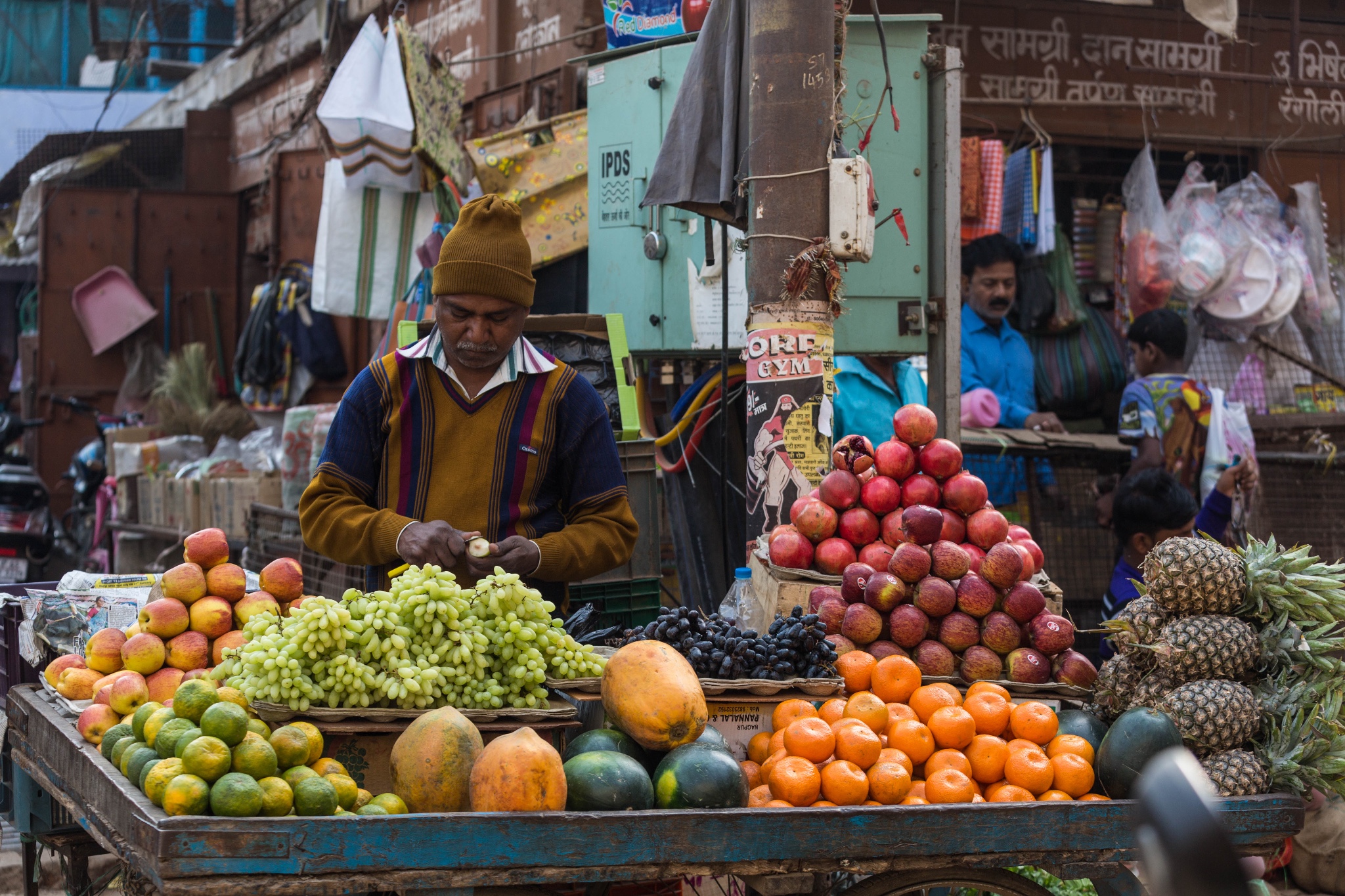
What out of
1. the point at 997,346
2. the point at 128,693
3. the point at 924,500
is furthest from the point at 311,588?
the point at 997,346

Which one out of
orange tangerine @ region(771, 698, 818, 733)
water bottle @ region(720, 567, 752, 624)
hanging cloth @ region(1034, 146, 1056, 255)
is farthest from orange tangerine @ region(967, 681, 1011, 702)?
hanging cloth @ region(1034, 146, 1056, 255)

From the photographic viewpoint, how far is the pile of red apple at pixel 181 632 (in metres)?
3.17

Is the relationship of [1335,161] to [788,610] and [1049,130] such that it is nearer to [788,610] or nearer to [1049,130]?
[1049,130]

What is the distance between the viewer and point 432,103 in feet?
24.9

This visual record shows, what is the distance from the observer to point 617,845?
2.41 m

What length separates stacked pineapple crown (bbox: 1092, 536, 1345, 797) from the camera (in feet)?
9.82

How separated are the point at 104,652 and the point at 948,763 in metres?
2.26

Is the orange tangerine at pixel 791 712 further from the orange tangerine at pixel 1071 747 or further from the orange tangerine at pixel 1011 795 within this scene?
the orange tangerine at pixel 1071 747

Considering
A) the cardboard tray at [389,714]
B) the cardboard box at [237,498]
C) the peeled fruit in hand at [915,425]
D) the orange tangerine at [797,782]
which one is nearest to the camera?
the cardboard tray at [389,714]

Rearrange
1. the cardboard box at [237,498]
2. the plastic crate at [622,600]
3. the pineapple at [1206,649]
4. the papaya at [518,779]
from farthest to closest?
the cardboard box at [237,498] < the plastic crate at [622,600] < the pineapple at [1206,649] < the papaya at [518,779]

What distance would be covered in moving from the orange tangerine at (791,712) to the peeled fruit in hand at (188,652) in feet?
5.05

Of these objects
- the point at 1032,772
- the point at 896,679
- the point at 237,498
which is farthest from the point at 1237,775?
the point at 237,498

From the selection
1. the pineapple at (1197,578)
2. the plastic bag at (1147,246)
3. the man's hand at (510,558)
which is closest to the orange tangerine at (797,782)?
the man's hand at (510,558)

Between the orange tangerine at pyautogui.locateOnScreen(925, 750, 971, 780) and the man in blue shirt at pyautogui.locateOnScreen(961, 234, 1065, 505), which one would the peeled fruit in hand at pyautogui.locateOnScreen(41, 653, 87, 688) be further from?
the man in blue shirt at pyautogui.locateOnScreen(961, 234, 1065, 505)
